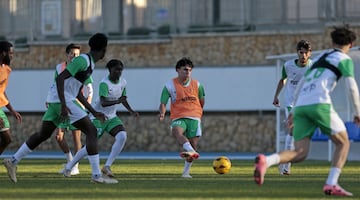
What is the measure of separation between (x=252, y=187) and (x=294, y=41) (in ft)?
64.2

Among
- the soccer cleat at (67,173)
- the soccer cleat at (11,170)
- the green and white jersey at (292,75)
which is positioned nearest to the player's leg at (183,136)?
the soccer cleat at (67,173)

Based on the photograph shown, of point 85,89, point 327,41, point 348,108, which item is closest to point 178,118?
point 85,89

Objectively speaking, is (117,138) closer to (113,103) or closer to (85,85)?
(113,103)

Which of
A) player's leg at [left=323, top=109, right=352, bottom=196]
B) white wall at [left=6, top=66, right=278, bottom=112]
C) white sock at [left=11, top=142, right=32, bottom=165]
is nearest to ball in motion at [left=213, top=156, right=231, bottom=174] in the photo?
white sock at [left=11, top=142, right=32, bottom=165]

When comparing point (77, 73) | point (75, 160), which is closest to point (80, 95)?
point (77, 73)

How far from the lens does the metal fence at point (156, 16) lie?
111 ft

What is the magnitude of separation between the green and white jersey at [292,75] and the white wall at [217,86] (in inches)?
562

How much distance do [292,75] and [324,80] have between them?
6.10 metres

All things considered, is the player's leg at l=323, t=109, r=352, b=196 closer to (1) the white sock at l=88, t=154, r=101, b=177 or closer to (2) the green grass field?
(2) the green grass field

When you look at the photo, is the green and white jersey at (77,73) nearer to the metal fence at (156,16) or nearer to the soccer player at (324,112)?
the soccer player at (324,112)

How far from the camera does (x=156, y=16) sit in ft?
118

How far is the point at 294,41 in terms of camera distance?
3400 cm

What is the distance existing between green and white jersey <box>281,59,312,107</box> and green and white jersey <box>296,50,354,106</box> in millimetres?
5776

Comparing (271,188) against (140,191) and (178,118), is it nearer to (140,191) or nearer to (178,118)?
(140,191)
